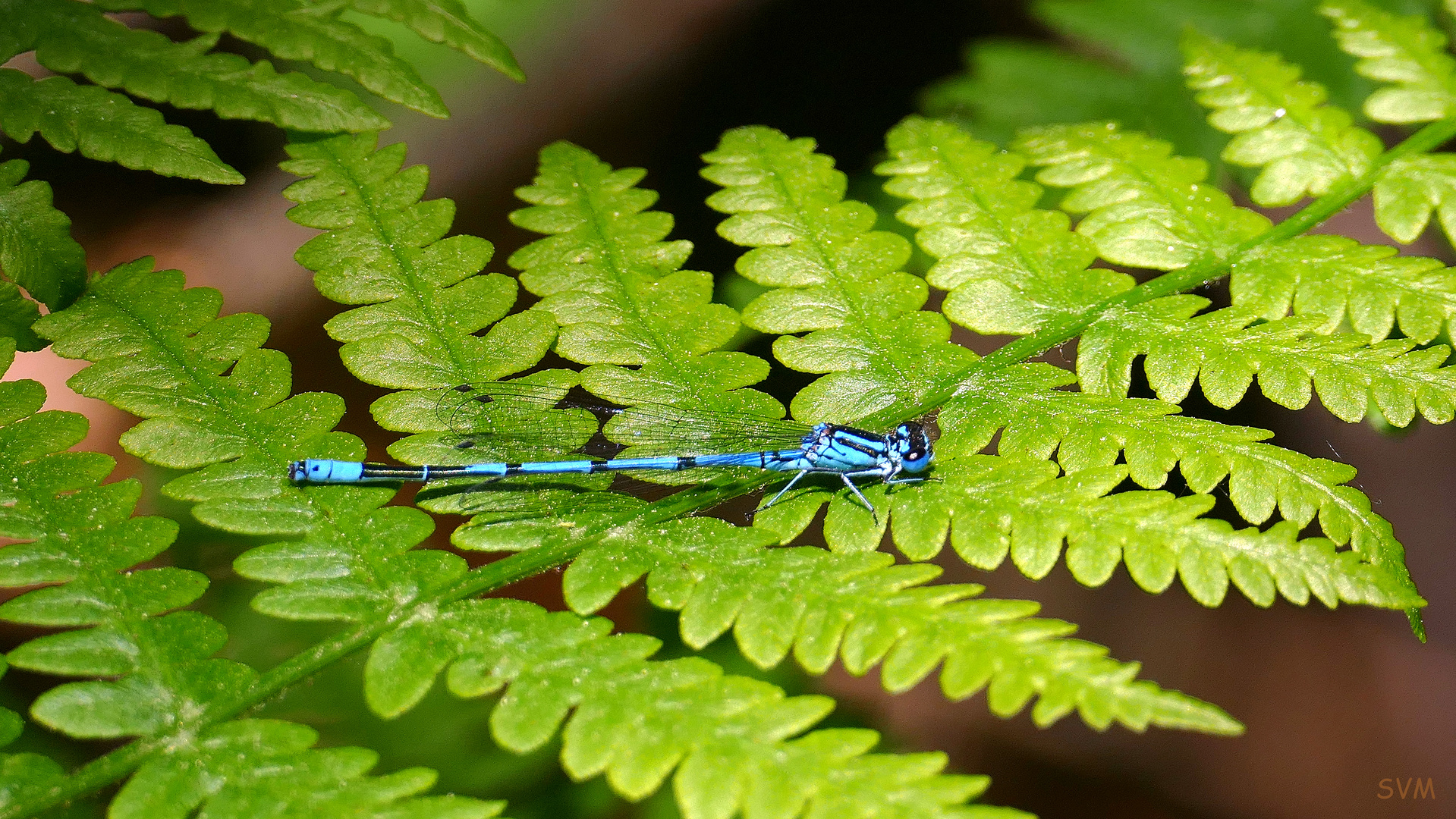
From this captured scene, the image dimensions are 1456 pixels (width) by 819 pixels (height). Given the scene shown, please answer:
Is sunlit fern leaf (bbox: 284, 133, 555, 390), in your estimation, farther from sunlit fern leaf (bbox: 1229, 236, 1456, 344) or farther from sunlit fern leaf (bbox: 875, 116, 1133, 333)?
sunlit fern leaf (bbox: 1229, 236, 1456, 344)

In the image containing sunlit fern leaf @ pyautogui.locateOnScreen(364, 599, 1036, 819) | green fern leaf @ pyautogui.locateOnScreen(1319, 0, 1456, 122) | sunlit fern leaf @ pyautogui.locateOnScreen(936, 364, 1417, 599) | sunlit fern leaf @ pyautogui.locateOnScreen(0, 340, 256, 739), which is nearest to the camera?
sunlit fern leaf @ pyautogui.locateOnScreen(364, 599, 1036, 819)

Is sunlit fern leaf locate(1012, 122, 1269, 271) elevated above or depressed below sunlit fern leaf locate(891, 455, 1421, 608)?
above

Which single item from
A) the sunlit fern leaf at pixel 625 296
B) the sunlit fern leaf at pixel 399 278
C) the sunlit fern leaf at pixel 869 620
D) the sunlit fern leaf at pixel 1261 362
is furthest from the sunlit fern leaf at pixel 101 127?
the sunlit fern leaf at pixel 1261 362

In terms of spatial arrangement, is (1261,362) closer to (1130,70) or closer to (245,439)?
(1130,70)


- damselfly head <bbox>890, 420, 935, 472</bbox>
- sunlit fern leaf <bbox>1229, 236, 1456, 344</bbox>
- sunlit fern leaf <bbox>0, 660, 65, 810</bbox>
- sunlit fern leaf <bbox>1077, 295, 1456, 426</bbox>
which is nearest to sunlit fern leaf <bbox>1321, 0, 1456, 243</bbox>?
sunlit fern leaf <bbox>1229, 236, 1456, 344</bbox>

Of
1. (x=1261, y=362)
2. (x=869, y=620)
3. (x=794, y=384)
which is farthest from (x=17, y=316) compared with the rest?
(x=1261, y=362)

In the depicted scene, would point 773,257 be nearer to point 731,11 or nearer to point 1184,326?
point 1184,326

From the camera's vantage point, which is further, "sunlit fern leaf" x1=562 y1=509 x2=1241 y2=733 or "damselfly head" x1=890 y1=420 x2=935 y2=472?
"damselfly head" x1=890 y1=420 x2=935 y2=472
